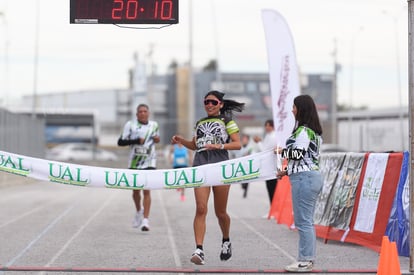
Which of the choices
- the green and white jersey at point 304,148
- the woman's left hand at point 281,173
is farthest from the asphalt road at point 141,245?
the green and white jersey at point 304,148

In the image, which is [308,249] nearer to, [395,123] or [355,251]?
[355,251]

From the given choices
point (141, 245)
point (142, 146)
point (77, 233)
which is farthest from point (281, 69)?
point (141, 245)

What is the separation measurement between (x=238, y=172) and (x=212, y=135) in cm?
54

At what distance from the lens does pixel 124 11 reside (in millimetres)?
10164

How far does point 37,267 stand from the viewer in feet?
29.8

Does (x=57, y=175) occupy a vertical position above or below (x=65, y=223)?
above

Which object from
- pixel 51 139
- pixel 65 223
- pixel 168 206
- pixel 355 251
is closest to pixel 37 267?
pixel 355 251

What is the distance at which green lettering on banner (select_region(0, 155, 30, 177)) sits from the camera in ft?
31.3

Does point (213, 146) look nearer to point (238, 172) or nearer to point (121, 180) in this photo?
point (238, 172)

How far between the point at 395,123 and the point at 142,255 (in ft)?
116

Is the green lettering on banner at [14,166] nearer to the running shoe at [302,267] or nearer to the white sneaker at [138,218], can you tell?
the running shoe at [302,267]

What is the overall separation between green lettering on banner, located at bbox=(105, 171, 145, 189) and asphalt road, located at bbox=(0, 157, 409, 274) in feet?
2.90

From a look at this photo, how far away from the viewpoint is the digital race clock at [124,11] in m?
10.2

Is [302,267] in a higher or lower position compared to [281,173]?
lower
